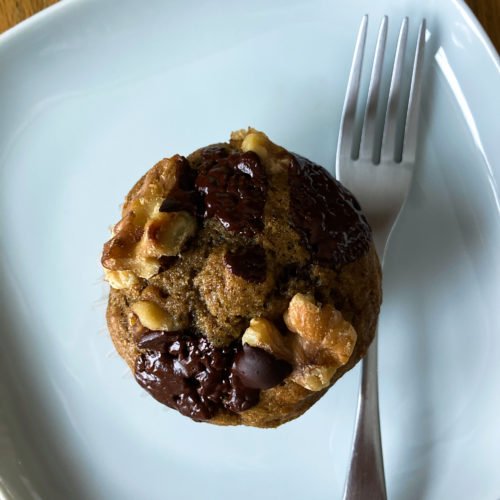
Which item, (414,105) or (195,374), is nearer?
(195,374)

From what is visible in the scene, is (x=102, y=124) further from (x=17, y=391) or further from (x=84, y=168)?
(x=17, y=391)

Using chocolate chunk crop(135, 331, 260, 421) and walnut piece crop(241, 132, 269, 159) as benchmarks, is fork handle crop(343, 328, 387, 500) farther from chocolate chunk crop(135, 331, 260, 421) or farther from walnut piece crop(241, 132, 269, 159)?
walnut piece crop(241, 132, 269, 159)

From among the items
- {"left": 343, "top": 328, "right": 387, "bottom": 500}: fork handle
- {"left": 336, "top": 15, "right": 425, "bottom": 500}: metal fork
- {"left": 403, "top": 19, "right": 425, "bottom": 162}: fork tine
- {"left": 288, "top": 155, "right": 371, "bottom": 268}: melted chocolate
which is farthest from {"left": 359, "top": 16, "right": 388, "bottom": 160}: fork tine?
{"left": 343, "top": 328, "right": 387, "bottom": 500}: fork handle

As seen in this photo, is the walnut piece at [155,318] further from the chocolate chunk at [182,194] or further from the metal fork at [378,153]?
the metal fork at [378,153]

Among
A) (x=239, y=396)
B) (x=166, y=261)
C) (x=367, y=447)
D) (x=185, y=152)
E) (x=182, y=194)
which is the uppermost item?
(x=185, y=152)

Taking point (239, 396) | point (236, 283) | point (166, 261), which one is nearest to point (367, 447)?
point (239, 396)

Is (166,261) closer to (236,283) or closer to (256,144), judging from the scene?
(236,283)
